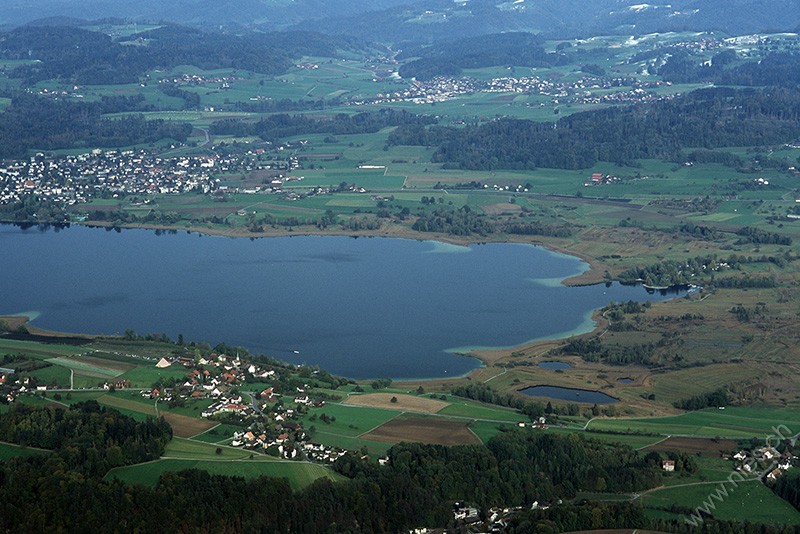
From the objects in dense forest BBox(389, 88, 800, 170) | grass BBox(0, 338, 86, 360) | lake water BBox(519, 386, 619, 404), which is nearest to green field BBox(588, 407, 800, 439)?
lake water BBox(519, 386, 619, 404)

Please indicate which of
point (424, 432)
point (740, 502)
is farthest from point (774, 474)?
point (424, 432)

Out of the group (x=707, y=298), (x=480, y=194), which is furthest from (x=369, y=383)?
(x=480, y=194)

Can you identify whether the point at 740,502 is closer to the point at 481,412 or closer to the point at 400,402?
the point at 481,412

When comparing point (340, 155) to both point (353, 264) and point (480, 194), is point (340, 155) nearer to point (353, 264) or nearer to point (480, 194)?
point (480, 194)

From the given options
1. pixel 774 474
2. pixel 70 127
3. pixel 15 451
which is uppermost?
pixel 70 127

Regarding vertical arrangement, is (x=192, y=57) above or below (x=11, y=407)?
above

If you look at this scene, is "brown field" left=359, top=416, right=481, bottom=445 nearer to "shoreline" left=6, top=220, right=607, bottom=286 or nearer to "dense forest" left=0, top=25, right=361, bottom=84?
"shoreline" left=6, top=220, right=607, bottom=286
